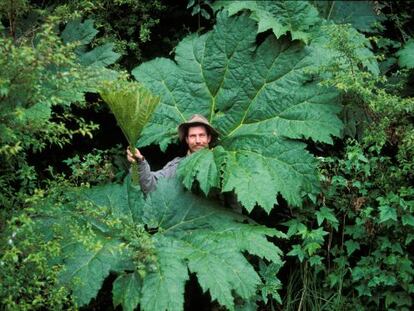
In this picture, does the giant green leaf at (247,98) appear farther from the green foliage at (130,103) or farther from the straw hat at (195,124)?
the green foliage at (130,103)

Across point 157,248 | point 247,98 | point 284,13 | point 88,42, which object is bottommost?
point 157,248

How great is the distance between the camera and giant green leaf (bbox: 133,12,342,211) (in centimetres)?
386

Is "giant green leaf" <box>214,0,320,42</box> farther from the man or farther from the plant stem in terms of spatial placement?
the plant stem

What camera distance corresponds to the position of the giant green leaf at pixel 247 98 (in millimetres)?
3855

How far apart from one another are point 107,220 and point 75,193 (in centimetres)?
45

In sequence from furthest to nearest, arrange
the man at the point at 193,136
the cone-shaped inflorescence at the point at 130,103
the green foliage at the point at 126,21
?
1. the green foliage at the point at 126,21
2. the man at the point at 193,136
3. the cone-shaped inflorescence at the point at 130,103

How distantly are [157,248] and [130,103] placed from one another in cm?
85

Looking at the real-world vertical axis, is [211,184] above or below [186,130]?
below

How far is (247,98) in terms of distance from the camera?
14.4ft

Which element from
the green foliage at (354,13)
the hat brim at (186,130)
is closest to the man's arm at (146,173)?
the hat brim at (186,130)

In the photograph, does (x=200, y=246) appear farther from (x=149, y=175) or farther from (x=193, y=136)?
(x=193, y=136)

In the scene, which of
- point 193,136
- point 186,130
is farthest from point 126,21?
point 193,136

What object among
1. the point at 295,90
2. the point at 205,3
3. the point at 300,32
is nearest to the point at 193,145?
the point at 295,90

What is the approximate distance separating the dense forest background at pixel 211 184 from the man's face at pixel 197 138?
7.5 inches
